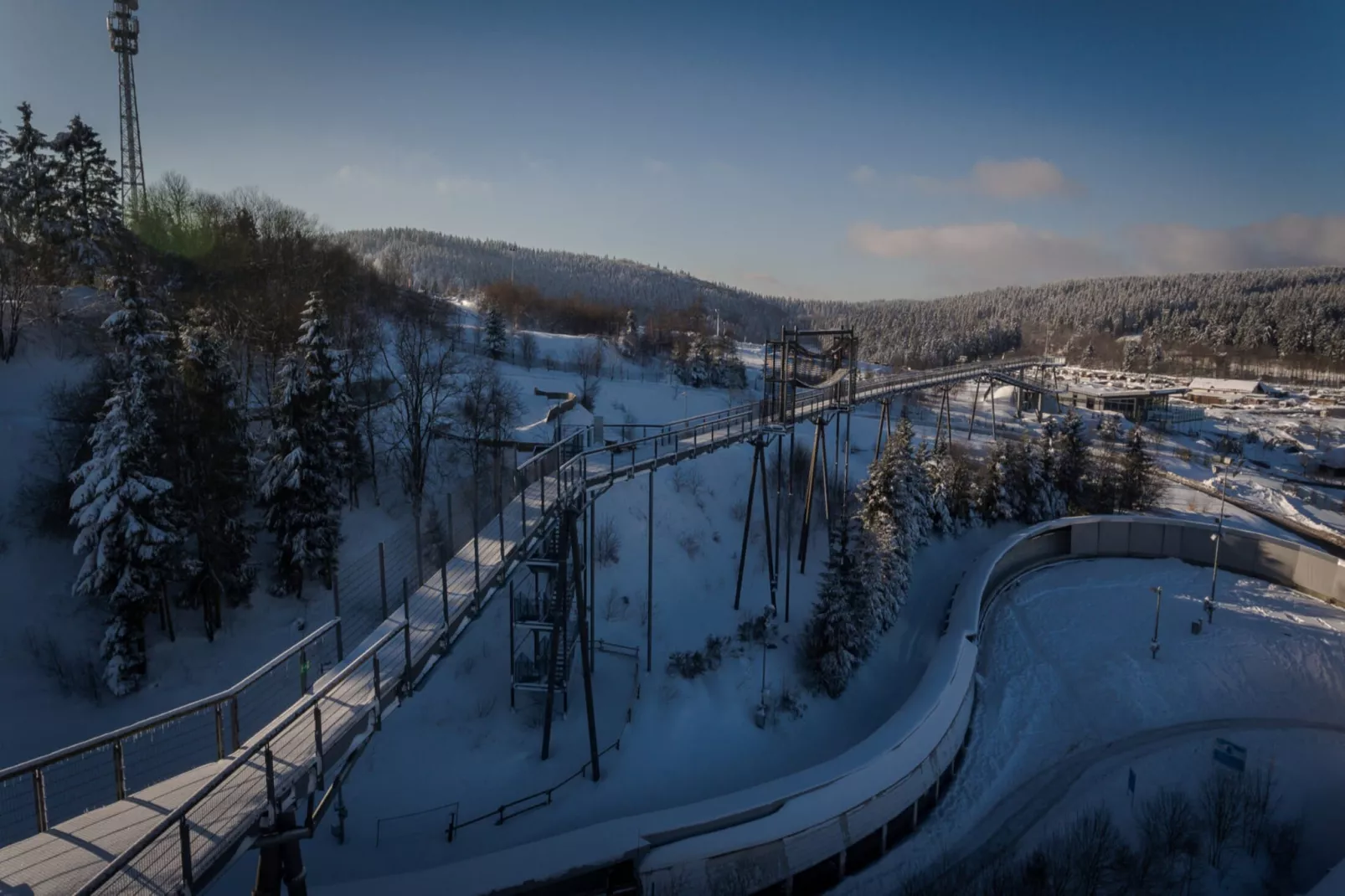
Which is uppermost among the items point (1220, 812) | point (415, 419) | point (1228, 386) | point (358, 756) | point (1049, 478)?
point (1228, 386)

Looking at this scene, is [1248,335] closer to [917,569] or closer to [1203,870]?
[917,569]

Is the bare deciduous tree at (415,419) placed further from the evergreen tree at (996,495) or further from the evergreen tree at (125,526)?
the evergreen tree at (996,495)

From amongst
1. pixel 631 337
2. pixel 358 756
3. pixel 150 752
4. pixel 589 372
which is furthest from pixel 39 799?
pixel 631 337

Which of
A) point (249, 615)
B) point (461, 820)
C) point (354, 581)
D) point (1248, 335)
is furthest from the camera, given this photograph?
point (1248, 335)

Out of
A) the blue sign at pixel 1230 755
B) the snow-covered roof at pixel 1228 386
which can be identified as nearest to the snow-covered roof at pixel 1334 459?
the snow-covered roof at pixel 1228 386

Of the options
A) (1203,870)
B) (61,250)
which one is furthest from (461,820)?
(61,250)

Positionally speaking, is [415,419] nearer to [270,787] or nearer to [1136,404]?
[270,787]
